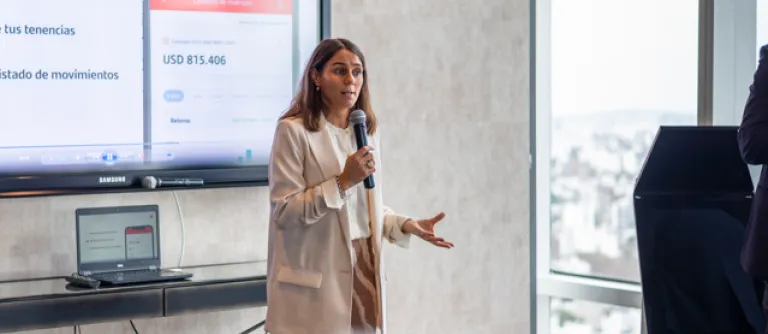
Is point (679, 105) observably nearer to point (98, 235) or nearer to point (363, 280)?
point (363, 280)

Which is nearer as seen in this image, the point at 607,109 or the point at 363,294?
the point at 363,294

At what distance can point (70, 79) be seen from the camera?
11.8 ft

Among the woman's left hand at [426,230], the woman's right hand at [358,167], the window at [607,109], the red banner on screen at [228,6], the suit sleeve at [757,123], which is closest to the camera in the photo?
the woman's right hand at [358,167]

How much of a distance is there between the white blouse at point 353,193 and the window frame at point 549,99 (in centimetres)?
145

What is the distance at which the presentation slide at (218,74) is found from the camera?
12.5 feet

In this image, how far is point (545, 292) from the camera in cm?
495

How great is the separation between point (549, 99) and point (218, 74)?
5.76ft

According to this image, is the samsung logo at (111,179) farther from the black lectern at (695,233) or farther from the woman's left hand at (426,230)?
the black lectern at (695,233)

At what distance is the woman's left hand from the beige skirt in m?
0.16

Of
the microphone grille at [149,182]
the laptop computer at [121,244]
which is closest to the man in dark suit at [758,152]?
the laptop computer at [121,244]

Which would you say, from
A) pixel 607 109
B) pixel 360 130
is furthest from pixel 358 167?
pixel 607 109

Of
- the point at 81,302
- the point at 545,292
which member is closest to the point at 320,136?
the point at 81,302

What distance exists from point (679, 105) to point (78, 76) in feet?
8.20

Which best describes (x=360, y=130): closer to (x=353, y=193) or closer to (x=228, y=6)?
(x=353, y=193)
